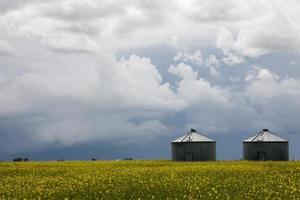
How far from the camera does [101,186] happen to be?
2816 cm

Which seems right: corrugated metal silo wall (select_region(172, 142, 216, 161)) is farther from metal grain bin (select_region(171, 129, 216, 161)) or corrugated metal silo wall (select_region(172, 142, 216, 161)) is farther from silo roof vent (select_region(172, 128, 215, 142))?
silo roof vent (select_region(172, 128, 215, 142))

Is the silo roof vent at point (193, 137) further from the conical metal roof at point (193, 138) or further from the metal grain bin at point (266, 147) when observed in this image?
the metal grain bin at point (266, 147)

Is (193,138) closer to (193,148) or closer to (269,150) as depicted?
(193,148)

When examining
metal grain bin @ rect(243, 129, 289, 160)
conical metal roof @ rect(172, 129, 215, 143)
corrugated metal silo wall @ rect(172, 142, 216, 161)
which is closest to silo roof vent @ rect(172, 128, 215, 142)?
conical metal roof @ rect(172, 129, 215, 143)

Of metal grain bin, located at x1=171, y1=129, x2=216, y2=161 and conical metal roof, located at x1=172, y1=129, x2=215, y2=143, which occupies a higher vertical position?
conical metal roof, located at x1=172, y1=129, x2=215, y2=143

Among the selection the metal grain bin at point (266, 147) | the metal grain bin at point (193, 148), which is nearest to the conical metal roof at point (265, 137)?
the metal grain bin at point (266, 147)

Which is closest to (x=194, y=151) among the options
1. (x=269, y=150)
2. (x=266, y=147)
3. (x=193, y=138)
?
(x=193, y=138)

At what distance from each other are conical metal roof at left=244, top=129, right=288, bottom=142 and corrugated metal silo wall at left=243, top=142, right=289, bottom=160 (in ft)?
1.76

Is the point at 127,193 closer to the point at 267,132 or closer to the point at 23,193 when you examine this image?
the point at 23,193

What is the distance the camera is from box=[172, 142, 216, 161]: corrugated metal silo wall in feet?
248

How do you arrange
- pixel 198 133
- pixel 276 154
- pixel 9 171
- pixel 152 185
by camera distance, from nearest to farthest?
pixel 152 185, pixel 9 171, pixel 276 154, pixel 198 133

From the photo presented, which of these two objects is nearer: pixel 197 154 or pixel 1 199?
pixel 1 199

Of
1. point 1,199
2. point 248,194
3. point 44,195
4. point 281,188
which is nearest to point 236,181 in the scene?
point 281,188

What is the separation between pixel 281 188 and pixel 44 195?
36.0 feet
